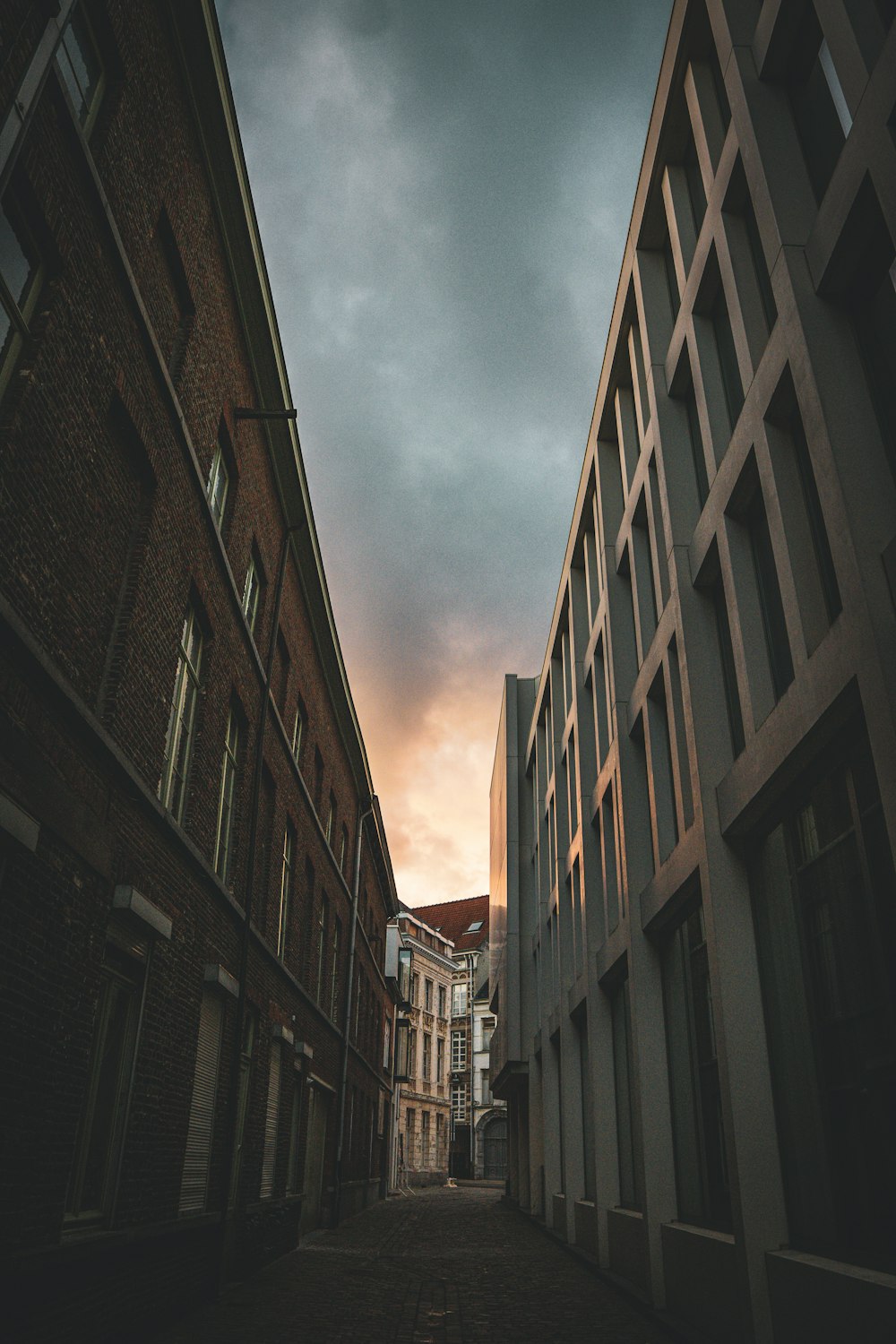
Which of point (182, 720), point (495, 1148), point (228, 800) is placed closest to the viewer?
point (182, 720)

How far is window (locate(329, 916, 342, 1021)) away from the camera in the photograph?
73.8ft

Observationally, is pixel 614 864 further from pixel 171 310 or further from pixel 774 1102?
pixel 171 310

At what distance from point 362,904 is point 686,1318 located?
20.9 meters

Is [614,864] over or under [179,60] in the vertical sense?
under

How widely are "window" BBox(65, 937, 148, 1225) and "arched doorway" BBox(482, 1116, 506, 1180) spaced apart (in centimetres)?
5945

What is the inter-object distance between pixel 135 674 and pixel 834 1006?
20.3 feet

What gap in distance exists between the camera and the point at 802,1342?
21.7 feet

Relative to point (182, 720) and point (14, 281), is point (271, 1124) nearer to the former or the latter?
point (182, 720)

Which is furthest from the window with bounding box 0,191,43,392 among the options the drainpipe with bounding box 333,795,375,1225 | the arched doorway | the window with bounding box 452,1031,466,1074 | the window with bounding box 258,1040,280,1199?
the window with bounding box 452,1031,466,1074

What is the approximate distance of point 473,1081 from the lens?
207ft

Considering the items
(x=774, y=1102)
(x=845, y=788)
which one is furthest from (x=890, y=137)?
(x=774, y=1102)

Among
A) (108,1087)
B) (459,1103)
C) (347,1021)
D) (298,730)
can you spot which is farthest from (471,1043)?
(108,1087)

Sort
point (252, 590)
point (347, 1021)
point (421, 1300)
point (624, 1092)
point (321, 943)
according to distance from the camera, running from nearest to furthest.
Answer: point (421, 1300), point (252, 590), point (624, 1092), point (321, 943), point (347, 1021)

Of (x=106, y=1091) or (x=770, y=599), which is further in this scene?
(x=770, y=599)
